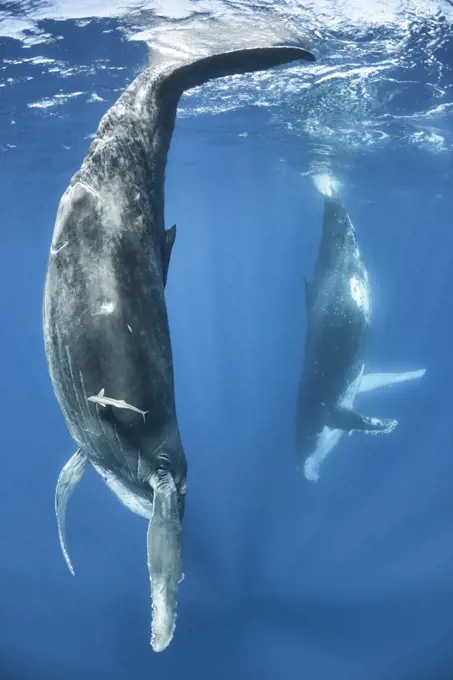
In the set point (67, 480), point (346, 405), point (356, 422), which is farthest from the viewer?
point (346, 405)

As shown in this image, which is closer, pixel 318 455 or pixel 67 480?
pixel 67 480

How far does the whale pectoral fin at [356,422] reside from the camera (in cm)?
Answer: 1405

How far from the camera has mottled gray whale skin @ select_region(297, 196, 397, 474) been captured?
1575cm

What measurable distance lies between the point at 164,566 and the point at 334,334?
A: 12557 mm

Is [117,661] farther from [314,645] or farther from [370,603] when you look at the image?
[370,603]

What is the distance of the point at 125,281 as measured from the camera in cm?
366

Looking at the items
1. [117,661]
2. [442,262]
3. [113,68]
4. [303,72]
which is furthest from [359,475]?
[442,262]

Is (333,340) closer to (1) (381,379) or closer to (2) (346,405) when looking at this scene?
(2) (346,405)

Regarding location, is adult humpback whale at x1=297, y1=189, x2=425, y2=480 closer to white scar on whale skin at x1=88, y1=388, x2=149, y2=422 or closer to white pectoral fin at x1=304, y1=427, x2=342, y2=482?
white pectoral fin at x1=304, y1=427, x2=342, y2=482

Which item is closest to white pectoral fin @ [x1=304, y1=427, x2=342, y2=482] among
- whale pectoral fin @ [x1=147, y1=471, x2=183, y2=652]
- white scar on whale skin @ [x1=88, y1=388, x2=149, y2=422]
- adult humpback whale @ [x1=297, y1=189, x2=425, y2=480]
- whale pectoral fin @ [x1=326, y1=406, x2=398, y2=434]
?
adult humpback whale @ [x1=297, y1=189, x2=425, y2=480]

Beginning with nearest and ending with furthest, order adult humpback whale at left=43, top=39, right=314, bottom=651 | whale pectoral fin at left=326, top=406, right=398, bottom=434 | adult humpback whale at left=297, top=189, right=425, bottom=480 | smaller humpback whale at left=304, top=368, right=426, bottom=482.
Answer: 1. adult humpback whale at left=43, top=39, right=314, bottom=651
2. whale pectoral fin at left=326, top=406, right=398, bottom=434
3. adult humpback whale at left=297, top=189, right=425, bottom=480
4. smaller humpback whale at left=304, top=368, right=426, bottom=482

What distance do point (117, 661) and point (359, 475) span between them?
10966 millimetres

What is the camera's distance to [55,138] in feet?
73.0

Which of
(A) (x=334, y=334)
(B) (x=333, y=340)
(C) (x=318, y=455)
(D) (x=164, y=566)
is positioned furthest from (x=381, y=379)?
(D) (x=164, y=566)
